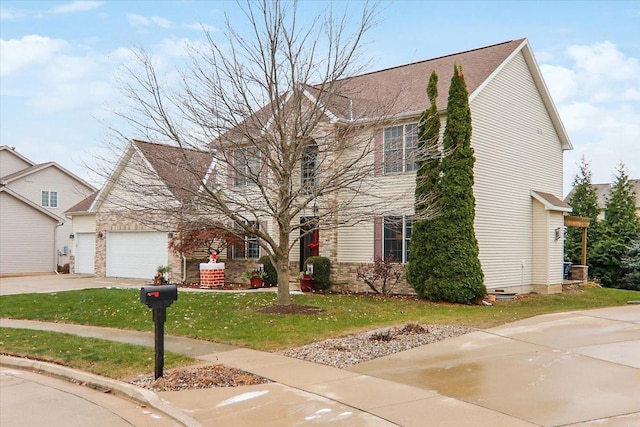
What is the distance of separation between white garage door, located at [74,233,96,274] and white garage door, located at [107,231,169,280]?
9.82 ft

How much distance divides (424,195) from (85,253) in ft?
66.6

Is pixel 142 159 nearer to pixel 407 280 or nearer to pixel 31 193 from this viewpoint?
pixel 407 280

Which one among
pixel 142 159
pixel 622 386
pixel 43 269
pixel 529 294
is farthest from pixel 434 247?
pixel 43 269

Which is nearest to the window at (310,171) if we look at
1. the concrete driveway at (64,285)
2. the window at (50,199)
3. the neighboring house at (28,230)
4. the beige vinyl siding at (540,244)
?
the beige vinyl siding at (540,244)

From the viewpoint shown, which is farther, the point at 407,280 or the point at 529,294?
the point at 529,294

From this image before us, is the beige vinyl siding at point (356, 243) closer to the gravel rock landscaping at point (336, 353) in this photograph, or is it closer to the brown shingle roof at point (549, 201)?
the brown shingle roof at point (549, 201)

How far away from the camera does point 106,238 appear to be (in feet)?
88.9

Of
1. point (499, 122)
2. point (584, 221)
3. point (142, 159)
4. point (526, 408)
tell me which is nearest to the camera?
point (526, 408)

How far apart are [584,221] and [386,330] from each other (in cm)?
1627

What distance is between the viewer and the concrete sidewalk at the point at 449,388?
244 inches

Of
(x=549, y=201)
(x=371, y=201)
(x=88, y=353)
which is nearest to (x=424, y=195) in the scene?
(x=371, y=201)

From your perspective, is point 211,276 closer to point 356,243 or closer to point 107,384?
point 356,243

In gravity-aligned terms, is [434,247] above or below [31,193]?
below

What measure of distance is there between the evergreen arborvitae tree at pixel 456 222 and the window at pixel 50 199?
104 ft
